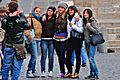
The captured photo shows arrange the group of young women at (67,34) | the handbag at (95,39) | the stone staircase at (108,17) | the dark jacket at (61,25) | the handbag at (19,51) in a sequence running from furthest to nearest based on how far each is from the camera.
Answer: the stone staircase at (108,17), the dark jacket at (61,25), the group of young women at (67,34), the handbag at (95,39), the handbag at (19,51)

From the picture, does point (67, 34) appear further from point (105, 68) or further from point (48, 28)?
point (105, 68)

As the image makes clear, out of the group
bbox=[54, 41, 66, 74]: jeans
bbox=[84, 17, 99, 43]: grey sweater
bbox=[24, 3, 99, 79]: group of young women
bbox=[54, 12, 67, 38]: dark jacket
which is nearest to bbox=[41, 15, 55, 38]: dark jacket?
bbox=[24, 3, 99, 79]: group of young women

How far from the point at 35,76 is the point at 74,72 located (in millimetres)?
1007

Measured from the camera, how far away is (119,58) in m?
17.2

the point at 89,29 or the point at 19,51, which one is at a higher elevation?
the point at 89,29

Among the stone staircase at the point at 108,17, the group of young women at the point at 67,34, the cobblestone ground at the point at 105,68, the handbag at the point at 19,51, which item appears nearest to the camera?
the handbag at the point at 19,51

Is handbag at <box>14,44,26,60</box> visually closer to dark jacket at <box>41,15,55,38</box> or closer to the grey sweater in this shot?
dark jacket at <box>41,15,55,38</box>

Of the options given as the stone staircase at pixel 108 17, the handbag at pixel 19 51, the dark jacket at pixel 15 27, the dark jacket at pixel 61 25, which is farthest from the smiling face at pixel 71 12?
the stone staircase at pixel 108 17

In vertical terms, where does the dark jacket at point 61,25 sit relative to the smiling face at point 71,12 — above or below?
below

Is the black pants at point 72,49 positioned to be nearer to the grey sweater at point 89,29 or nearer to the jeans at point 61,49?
the jeans at point 61,49

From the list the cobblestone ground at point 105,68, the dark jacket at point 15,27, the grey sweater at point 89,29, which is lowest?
the cobblestone ground at point 105,68

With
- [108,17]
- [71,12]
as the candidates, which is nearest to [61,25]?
[71,12]

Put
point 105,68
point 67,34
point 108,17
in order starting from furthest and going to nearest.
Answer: point 108,17
point 105,68
point 67,34

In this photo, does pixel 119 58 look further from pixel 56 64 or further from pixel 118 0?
→ pixel 118 0
